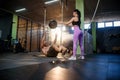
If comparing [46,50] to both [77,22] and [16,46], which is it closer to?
[77,22]

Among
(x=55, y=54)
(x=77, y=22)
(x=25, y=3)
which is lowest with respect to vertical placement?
→ (x=55, y=54)

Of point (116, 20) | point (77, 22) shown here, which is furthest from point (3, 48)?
point (116, 20)

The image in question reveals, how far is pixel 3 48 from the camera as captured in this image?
891 centimetres

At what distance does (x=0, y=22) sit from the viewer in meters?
11.2

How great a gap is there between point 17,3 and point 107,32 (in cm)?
875

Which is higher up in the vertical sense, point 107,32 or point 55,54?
point 107,32

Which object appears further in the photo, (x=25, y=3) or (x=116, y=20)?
(x=116, y=20)

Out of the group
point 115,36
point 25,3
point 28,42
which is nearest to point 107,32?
point 115,36

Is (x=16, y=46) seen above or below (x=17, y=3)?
below

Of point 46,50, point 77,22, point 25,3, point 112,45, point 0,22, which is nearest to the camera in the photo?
point 77,22

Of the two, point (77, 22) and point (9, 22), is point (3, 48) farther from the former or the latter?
point (77, 22)

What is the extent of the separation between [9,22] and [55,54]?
7.37 meters

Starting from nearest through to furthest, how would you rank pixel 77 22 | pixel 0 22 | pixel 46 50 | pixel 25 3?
pixel 77 22
pixel 46 50
pixel 25 3
pixel 0 22

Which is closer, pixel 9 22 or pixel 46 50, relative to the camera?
pixel 46 50
